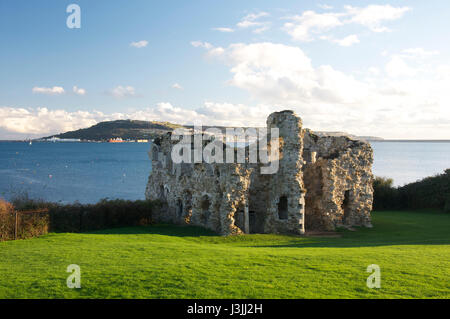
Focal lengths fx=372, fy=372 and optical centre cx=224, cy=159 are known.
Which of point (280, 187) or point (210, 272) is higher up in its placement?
point (280, 187)

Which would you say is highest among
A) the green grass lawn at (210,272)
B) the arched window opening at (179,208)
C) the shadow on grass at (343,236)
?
the arched window opening at (179,208)

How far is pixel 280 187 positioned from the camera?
2348 centimetres

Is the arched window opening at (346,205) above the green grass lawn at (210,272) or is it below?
above

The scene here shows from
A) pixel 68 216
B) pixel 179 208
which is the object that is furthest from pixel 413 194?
pixel 68 216

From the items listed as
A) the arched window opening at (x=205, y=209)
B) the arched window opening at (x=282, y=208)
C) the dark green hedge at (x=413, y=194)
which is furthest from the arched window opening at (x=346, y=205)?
the dark green hedge at (x=413, y=194)

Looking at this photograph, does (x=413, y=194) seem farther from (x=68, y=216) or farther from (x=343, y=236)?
(x=68, y=216)

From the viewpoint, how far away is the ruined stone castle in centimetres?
2294

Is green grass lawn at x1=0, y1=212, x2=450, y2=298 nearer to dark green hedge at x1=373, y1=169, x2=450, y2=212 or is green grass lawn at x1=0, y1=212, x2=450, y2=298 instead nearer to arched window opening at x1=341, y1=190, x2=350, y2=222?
arched window opening at x1=341, y1=190, x2=350, y2=222

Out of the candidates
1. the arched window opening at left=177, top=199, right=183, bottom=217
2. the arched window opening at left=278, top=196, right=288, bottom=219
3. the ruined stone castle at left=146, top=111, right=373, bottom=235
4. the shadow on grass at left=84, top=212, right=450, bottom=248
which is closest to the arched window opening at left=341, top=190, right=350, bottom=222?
the ruined stone castle at left=146, top=111, right=373, bottom=235

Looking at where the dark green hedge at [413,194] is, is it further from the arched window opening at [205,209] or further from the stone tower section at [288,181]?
the arched window opening at [205,209]

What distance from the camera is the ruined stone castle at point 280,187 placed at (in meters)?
22.9

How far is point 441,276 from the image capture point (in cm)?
1061
